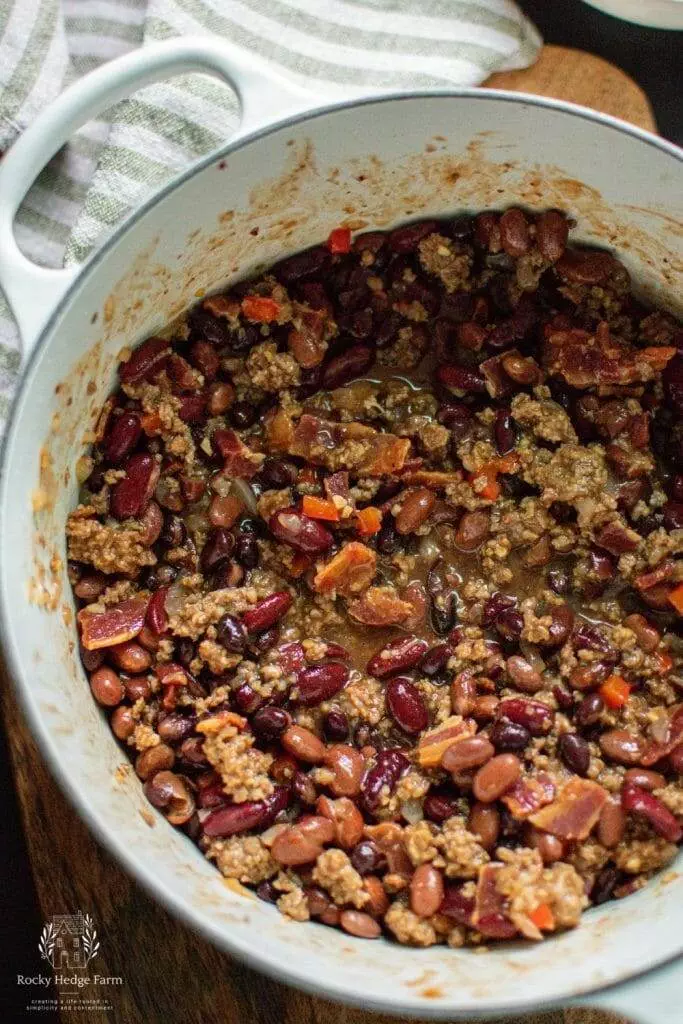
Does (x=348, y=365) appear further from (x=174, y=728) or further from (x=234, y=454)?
(x=174, y=728)

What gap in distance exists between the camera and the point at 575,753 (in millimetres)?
2059

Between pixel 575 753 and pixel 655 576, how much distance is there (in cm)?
42

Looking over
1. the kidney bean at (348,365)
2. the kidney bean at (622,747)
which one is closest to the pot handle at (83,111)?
the kidney bean at (348,365)

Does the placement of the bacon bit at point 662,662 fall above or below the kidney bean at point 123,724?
above

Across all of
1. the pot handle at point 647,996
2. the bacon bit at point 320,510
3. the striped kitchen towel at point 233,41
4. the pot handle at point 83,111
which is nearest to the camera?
the pot handle at point 647,996

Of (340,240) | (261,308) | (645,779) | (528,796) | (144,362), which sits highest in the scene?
(340,240)

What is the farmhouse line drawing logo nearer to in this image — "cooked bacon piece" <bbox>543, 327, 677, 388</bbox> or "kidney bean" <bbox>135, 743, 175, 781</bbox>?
"kidney bean" <bbox>135, 743, 175, 781</bbox>

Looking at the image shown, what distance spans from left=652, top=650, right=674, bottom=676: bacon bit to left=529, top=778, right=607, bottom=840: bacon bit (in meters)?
0.32

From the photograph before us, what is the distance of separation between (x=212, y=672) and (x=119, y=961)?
24.2 inches

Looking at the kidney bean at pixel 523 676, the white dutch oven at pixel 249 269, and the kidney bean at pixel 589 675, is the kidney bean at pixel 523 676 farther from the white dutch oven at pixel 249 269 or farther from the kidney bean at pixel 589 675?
the white dutch oven at pixel 249 269

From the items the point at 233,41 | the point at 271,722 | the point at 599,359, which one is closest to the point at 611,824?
the point at 271,722

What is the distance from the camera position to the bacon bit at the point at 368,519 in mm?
2229

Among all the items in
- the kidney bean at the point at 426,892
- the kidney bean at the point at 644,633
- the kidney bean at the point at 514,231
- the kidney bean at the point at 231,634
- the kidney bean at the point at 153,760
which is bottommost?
the kidney bean at the point at 153,760

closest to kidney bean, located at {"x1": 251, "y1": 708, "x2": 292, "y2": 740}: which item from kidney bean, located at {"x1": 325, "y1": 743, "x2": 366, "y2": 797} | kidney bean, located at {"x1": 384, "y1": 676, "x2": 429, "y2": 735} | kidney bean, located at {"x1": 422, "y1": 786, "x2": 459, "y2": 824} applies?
kidney bean, located at {"x1": 325, "y1": 743, "x2": 366, "y2": 797}
